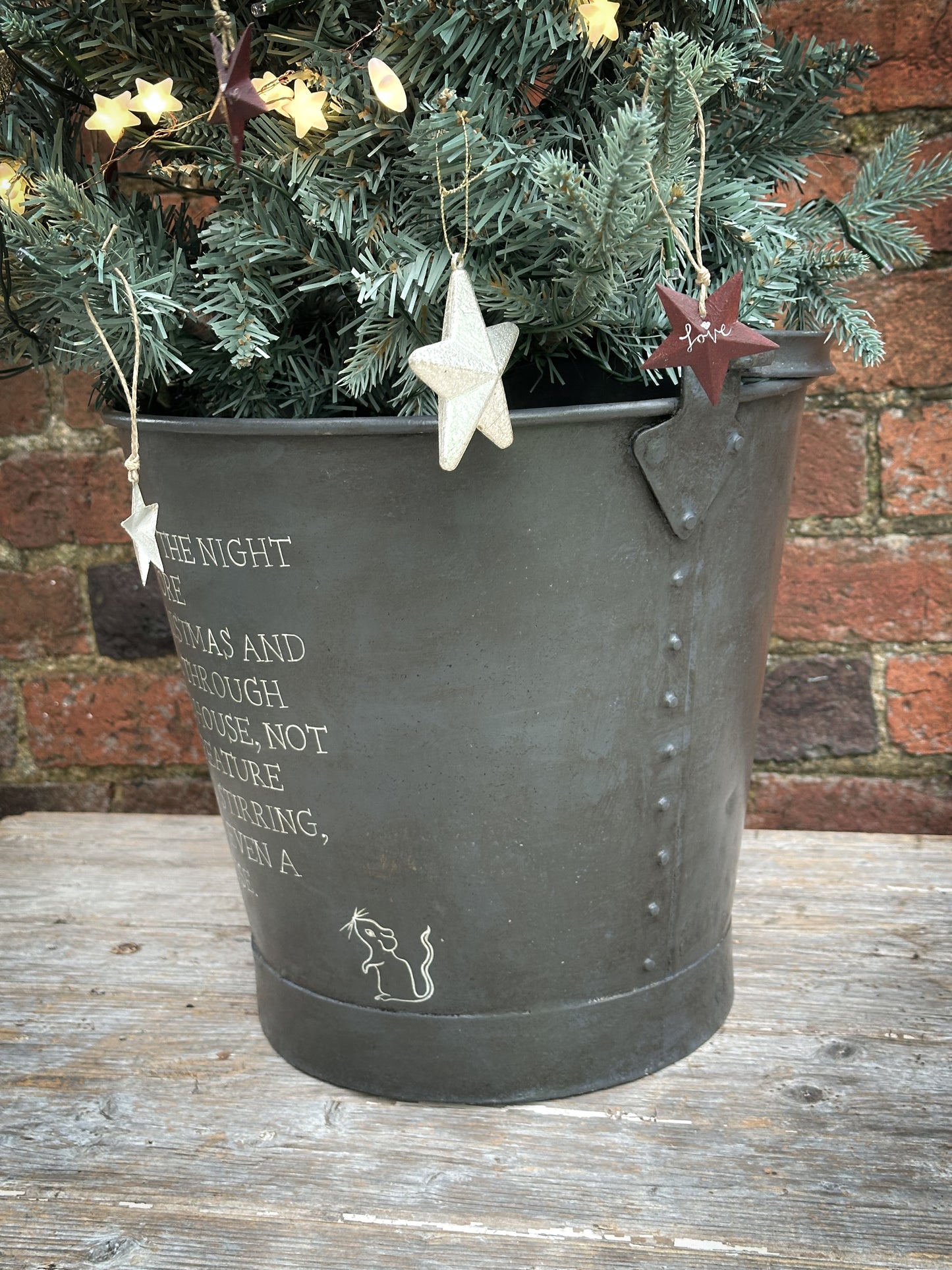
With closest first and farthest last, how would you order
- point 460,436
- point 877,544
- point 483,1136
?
point 460,436, point 483,1136, point 877,544

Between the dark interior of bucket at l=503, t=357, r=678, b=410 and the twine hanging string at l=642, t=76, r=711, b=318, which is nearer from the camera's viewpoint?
the twine hanging string at l=642, t=76, r=711, b=318

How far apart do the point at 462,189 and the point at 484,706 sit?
27 cm

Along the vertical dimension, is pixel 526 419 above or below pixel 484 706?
above

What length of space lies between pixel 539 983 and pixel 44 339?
498mm

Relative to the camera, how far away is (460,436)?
0.54m

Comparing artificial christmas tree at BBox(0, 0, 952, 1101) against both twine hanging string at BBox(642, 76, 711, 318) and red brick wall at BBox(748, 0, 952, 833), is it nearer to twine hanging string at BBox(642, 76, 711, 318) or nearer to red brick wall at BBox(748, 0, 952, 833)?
twine hanging string at BBox(642, 76, 711, 318)

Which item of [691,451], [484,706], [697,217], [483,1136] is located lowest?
[483,1136]

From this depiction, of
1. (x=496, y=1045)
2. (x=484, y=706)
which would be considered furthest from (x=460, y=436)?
(x=496, y=1045)

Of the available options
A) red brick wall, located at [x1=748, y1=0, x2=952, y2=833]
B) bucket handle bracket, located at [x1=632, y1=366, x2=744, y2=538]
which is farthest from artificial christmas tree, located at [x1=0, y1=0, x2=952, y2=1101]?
red brick wall, located at [x1=748, y1=0, x2=952, y2=833]

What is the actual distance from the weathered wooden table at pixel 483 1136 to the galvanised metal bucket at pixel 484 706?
5 centimetres

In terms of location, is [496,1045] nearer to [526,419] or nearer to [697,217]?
[526,419]

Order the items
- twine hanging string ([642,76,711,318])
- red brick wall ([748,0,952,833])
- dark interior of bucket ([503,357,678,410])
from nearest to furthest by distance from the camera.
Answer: twine hanging string ([642,76,711,318])
dark interior of bucket ([503,357,678,410])
red brick wall ([748,0,952,833])

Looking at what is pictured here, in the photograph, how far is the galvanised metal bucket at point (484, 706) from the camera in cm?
62

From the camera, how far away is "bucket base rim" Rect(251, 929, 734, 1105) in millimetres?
703
